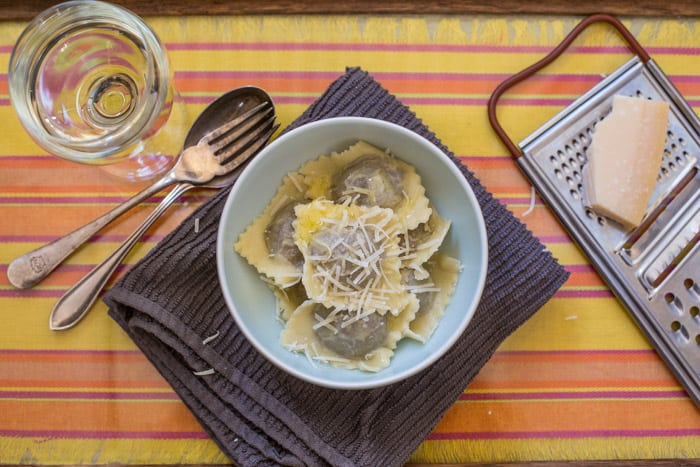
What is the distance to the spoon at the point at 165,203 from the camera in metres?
0.84

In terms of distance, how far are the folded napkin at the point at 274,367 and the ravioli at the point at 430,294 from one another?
0.10m

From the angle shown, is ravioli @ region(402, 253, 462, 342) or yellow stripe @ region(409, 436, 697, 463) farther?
yellow stripe @ region(409, 436, 697, 463)

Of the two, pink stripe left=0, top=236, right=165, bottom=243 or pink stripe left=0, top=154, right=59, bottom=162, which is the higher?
pink stripe left=0, top=154, right=59, bottom=162

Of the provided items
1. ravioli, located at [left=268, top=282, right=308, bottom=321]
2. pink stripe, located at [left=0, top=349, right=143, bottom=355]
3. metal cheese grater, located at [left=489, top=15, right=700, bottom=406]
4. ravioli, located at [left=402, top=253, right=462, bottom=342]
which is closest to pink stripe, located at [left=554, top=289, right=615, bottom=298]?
metal cheese grater, located at [left=489, top=15, right=700, bottom=406]

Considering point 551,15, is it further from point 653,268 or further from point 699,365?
point 699,365

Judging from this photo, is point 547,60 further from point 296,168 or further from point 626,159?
point 296,168

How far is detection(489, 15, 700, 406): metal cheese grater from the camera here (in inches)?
34.7

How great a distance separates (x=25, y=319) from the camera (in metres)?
0.87

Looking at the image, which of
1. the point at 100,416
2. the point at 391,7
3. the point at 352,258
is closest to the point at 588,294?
the point at 352,258

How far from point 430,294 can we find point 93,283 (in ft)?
1.54

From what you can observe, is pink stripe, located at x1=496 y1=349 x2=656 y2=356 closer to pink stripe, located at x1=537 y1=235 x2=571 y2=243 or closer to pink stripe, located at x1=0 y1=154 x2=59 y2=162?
pink stripe, located at x1=537 y1=235 x2=571 y2=243

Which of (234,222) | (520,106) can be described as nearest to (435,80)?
(520,106)

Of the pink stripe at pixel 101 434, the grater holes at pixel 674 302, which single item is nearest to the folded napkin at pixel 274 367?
the pink stripe at pixel 101 434

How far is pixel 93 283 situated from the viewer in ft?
2.78
